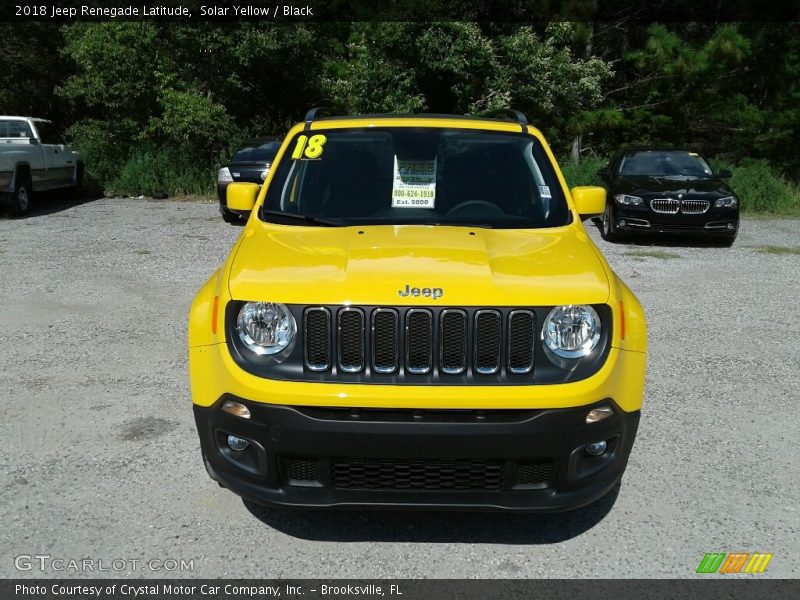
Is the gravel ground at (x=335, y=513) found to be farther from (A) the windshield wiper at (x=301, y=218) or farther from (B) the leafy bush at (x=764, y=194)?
(B) the leafy bush at (x=764, y=194)

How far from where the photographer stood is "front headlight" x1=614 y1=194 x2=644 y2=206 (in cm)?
1208

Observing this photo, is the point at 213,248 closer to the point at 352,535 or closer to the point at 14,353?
the point at 14,353

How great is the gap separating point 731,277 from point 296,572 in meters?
8.25

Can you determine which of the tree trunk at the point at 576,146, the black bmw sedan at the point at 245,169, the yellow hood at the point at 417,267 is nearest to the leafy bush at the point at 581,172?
the tree trunk at the point at 576,146

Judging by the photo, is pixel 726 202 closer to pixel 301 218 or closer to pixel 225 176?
pixel 225 176

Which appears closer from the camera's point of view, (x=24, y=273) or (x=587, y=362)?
(x=587, y=362)

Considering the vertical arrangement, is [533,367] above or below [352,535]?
above

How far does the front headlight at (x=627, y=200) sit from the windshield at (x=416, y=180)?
7839mm

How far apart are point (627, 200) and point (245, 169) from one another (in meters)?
6.53

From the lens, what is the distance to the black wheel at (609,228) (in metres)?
12.5

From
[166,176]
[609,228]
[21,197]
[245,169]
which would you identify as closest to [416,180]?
[609,228]

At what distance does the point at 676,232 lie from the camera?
1202cm

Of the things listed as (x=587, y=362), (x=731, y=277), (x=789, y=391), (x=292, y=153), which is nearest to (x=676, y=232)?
(x=731, y=277)

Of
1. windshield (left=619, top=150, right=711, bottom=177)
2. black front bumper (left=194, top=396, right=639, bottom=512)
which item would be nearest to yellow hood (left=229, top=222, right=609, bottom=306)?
black front bumper (left=194, top=396, right=639, bottom=512)
